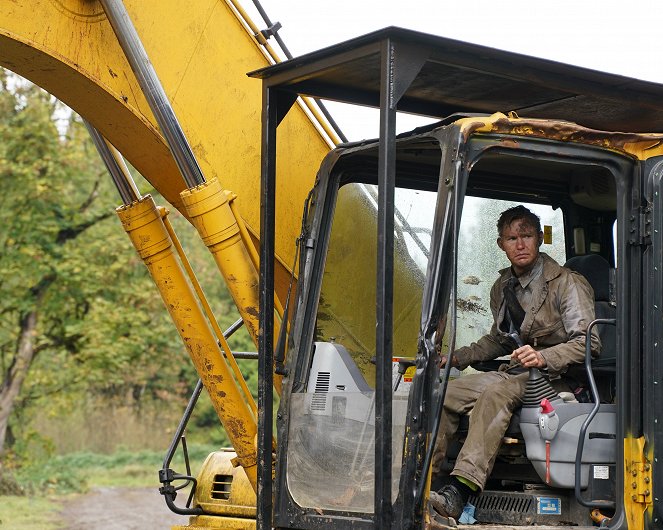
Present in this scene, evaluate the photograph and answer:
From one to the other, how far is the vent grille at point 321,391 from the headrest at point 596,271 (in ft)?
4.40

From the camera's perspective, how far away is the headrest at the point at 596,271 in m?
5.00

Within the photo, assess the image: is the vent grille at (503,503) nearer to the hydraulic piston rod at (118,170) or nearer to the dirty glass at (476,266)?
the dirty glass at (476,266)

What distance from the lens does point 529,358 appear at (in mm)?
4473

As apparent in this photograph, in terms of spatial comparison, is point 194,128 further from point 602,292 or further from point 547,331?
point 602,292

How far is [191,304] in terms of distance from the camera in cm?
497

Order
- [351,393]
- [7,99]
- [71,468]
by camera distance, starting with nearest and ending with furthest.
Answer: [351,393] → [7,99] → [71,468]

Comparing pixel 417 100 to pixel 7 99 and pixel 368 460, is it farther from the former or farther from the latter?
pixel 7 99

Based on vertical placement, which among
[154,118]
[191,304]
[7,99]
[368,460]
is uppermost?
[7,99]

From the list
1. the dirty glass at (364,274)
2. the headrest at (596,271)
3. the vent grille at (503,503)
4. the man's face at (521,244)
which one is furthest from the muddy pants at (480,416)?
the headrest at (596,271)

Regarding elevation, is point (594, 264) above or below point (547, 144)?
below

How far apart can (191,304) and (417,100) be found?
1.46 meters

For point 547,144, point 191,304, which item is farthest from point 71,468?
point 547,144

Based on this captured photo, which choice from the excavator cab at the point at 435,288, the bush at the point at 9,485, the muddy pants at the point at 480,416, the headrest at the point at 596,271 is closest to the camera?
the excavator cab at the point at 435,288

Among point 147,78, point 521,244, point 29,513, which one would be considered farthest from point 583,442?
point 29,513
